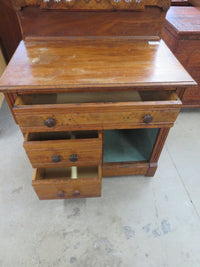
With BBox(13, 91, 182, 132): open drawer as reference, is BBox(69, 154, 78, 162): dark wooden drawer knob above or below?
below

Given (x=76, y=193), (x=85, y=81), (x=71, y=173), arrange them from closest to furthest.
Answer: (x=85, y=81) < (x=76, y=193) < (x=71, y=173)

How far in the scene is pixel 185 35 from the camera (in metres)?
1.25

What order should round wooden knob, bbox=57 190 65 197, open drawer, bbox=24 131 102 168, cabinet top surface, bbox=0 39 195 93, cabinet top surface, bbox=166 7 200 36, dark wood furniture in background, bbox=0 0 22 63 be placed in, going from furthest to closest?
dark wood furniture in background, bbox=0 0 22 63 < cabinet top surface, bbox=166 7 200 36 < round wooden knob, bbox=57 190 65 197 < open drawer, bbox=24 131 102 168 < cabinet top surface, bbox=0 39 195 93

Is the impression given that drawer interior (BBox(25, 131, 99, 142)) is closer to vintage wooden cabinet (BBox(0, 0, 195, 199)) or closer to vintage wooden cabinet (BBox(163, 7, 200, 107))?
vintage wooden cabinet (BBox(0, 0, 195, 199))

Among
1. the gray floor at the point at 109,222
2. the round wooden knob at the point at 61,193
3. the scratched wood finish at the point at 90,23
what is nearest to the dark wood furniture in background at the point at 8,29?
the scratched wood finish at the point at 90,23

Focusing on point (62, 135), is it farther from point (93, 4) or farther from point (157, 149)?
point (93, 4)

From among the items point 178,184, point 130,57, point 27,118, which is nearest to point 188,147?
point 178,184

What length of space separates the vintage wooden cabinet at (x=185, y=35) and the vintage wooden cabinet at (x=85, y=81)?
34cm

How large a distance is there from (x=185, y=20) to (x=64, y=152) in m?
1.30

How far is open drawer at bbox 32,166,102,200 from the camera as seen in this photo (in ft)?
3.11

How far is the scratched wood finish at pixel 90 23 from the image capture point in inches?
36.9

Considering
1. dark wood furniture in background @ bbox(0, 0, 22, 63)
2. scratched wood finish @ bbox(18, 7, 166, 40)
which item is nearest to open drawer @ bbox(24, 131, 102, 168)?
scratched wood finish @ bbox(18, 7, 166, 40)

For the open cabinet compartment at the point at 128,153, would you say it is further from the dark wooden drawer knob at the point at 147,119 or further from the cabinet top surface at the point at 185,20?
the cabinet top surface at the point at 185,20

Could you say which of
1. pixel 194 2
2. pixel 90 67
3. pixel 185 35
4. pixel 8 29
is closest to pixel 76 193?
pixel 90 67
